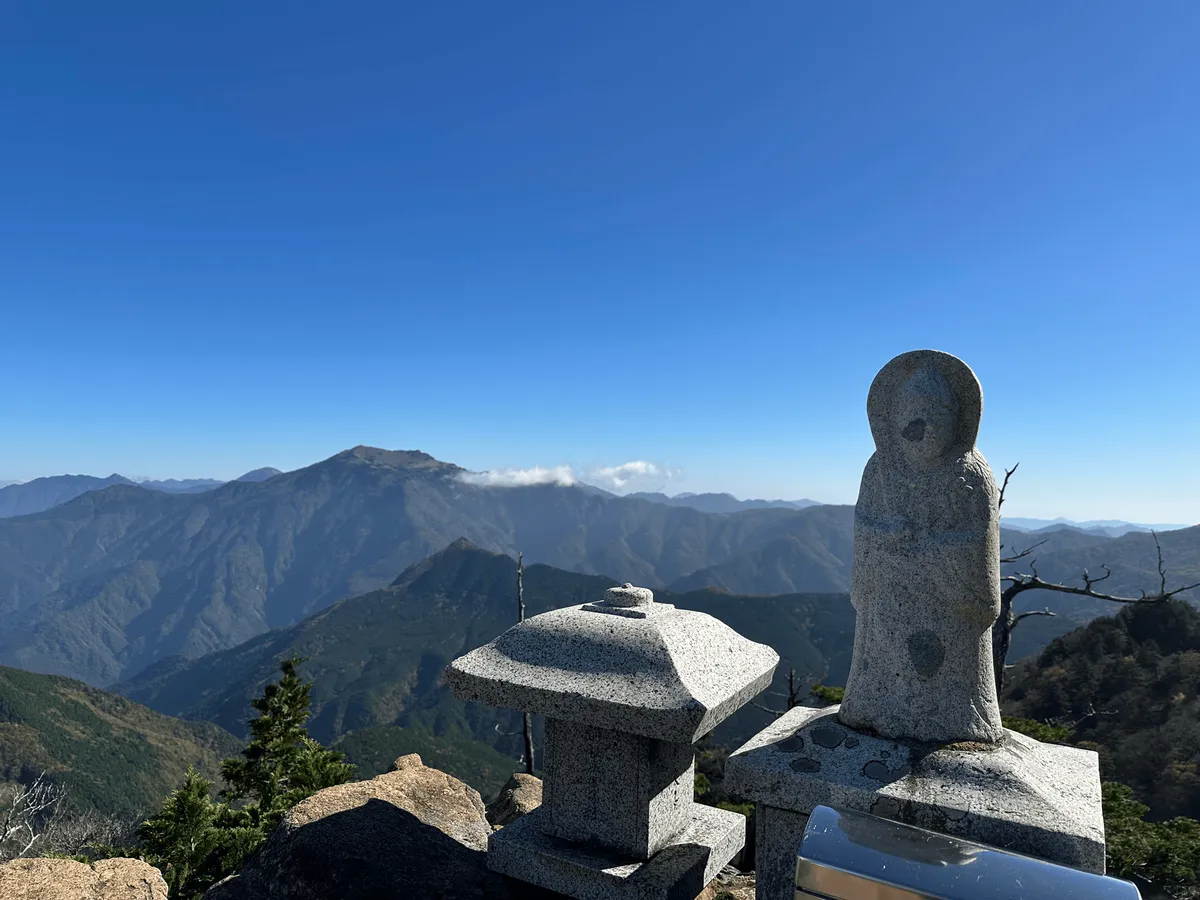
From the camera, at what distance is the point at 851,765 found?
5.51 m

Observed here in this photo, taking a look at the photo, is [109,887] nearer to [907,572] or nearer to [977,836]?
[977,836]

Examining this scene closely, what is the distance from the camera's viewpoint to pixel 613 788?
5.86 m

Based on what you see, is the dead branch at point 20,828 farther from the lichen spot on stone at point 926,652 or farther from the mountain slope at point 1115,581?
the mountain slope at point 1115,581

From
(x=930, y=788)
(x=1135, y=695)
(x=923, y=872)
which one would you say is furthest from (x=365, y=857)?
(x=1135, y=695)

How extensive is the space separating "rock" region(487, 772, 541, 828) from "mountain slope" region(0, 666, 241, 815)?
112901mm

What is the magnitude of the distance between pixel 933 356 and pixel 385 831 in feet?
24.1

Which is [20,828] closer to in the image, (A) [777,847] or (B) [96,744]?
(A) [777,847]

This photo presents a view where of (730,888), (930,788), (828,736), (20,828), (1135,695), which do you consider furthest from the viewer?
(1135,695)

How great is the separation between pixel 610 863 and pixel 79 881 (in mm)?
4930

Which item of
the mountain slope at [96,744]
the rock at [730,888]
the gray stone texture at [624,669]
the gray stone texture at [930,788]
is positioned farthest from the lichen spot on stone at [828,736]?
the mountain slope at [96,744]

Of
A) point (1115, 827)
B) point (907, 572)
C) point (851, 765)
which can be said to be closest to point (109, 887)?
point (851, 765)

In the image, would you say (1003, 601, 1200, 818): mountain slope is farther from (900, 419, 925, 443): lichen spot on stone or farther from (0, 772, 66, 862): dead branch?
(0, 772, 66, 862): dead branch

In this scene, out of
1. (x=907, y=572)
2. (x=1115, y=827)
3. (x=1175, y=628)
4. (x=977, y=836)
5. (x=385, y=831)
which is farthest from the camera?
(x=1175, y=628)

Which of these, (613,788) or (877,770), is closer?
(877,770)
